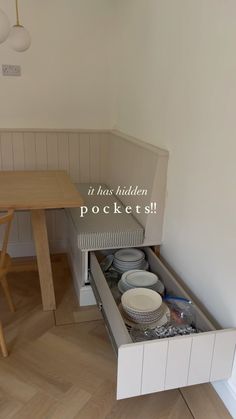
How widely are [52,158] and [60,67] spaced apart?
73cm

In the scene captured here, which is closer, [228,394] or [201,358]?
[201,358]

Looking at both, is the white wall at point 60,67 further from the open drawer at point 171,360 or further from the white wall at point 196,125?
the open drawer at point 171,360

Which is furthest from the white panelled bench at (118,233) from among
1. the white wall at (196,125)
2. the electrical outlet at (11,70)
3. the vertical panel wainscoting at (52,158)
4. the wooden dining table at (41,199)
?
the electrical outlet at (11,70)

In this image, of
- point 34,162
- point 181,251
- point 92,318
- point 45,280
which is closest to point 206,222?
point 181,251

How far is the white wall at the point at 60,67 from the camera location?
8.85 feet

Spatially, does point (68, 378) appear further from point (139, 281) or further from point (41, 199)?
point (41, 199)

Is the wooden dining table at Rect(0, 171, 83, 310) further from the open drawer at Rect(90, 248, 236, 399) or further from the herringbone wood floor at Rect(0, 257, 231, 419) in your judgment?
the open drawer at Rect(90, 248, 236, 399)

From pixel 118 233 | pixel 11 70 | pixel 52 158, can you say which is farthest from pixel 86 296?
pixel 11 70

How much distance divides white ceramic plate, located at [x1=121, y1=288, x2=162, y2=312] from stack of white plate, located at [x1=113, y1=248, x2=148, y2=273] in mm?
332

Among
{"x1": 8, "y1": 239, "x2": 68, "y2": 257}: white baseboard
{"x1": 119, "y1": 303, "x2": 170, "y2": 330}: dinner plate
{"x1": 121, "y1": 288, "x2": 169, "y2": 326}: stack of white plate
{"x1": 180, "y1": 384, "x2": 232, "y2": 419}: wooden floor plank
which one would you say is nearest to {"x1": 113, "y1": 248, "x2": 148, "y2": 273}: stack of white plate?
{"x1": 121, "y1": 288, "x2": 169, "y2": 326}: stack of white plate

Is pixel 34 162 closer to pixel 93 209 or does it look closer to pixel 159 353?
pixel 93 209

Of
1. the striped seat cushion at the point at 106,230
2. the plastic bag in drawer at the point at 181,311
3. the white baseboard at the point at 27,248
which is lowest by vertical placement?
the white baseboard at the point at 27,248

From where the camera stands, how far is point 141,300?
1.82 m

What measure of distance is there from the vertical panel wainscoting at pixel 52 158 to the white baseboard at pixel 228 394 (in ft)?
6.12
